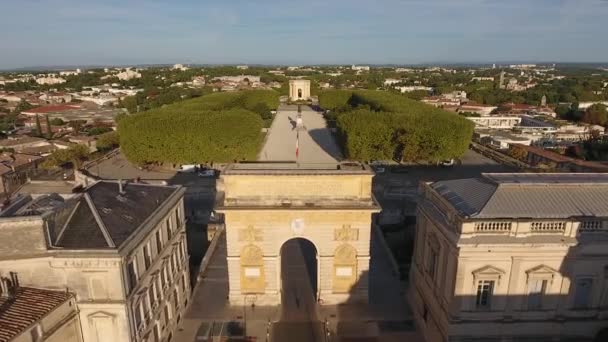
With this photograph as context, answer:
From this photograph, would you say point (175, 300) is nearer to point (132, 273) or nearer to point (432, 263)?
point (132, 273)

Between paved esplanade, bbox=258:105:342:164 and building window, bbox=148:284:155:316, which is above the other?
building window, bbox=148:284:155:316

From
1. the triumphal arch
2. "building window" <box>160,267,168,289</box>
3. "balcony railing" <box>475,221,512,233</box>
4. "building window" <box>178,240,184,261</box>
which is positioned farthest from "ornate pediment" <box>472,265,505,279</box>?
"building window" <box>178,240,184,261</box>

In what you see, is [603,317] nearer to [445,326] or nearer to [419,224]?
[445,326]

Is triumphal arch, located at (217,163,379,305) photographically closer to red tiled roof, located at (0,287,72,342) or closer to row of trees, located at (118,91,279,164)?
red tiled roof, located at (0,287,72,342)

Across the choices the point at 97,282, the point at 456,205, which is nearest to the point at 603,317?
the point at 456,205

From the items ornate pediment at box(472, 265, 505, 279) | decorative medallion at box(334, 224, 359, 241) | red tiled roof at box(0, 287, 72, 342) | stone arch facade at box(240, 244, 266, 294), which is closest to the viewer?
red tiled roof at box(0, 287, 72, 342)

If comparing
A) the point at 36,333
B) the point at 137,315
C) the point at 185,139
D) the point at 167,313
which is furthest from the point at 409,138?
the point at 36,333
